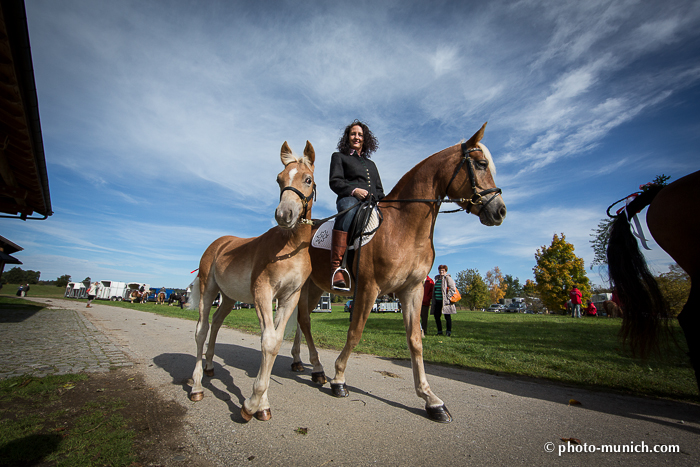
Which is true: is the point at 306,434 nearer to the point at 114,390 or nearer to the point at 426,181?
the point at 114,390

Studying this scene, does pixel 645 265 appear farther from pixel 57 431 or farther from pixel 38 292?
pixel 38 292

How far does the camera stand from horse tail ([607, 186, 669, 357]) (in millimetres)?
3535

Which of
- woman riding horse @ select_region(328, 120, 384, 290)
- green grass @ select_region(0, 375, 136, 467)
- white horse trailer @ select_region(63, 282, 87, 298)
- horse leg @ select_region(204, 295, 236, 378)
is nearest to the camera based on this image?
green grass @ select_region(0, 375, 136, 467)

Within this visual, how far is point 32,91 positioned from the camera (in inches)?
196

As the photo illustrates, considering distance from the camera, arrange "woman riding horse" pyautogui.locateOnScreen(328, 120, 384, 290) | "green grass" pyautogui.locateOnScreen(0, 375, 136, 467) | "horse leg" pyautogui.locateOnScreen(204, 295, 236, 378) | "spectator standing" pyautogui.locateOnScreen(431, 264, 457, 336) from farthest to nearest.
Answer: "spectator standing" pyautogui.locateOnScreen(431, 264, 457, 336), "horse leg" pyautogui.locateOnScreen(204, 295, 236, 378), "woman riding horse" pyautogui.locateOnScreen(328, 120, 384, 290), "green grass" pyautogui.locateOnScreen(0, 375, 136, 467)

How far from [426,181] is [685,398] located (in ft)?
13.6

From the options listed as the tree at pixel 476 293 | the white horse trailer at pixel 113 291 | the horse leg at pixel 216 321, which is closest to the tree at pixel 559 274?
the tree at pixel 476 293

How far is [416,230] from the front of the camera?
144 inches

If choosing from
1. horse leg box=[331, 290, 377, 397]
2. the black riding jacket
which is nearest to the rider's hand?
the black riding jacket

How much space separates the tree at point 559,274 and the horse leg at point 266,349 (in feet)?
148

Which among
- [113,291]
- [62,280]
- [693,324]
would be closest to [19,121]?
[693,324]

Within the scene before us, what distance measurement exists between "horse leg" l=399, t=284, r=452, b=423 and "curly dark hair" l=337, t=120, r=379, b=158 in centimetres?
243

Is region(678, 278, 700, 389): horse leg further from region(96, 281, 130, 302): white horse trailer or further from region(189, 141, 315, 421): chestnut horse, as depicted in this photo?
region(96, 281, 130, 302): white horse trailer

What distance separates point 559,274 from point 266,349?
46.0 meters
